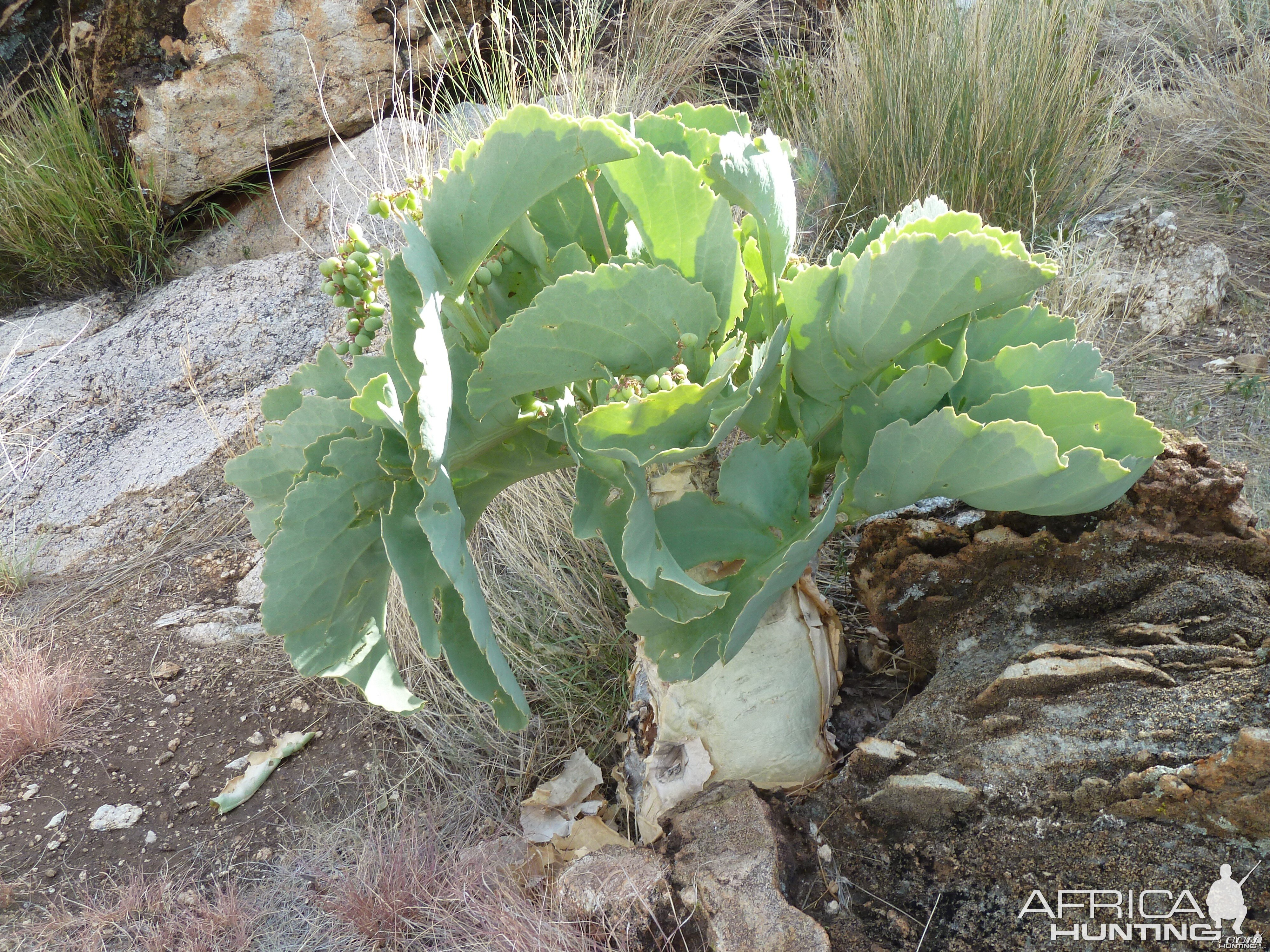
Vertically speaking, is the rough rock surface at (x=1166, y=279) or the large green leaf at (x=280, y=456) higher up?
the large green leaf at (x=280, y=456)

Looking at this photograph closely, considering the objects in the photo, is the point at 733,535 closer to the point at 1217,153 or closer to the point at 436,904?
the point at 436,904

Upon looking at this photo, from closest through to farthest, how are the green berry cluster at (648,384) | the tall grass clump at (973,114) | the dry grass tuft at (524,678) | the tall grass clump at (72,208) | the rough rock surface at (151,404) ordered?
1. the green berry cluster at (648,384)
2. the dry grass tuft at (524,678)
3. the rough rock surface at (151,404)
4. the tall grass clump at (973,114)
5. the tall grass clump at (72,208)

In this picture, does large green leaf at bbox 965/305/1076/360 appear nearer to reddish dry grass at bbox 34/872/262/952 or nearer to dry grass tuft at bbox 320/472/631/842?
dry grass tuft at bbox 320/472/631/842

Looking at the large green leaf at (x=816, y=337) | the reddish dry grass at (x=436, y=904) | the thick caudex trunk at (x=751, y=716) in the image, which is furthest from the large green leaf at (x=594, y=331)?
the reddish dry grass at (x=436, y=904)

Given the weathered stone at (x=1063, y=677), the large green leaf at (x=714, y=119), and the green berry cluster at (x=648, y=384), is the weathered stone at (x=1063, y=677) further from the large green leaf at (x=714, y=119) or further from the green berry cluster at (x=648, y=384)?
the large green leaf at (x=714, y=119)

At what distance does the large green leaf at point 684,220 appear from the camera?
1.03 m

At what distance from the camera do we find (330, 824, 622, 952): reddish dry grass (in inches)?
49.4

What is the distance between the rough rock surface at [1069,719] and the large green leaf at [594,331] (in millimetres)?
585

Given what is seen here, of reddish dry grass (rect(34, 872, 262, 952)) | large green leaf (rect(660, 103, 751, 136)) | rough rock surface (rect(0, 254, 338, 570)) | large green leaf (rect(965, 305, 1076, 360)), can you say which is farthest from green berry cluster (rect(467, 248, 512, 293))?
rough rock surface (rect(0, 254, 338, 570))

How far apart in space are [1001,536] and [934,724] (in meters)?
0.31

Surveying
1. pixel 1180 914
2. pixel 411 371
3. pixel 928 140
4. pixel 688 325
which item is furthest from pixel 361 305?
pixel 928 140

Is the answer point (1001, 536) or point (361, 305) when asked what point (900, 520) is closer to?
point (1001, 536)

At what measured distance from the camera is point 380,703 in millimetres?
1205

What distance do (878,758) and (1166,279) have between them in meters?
2.71
